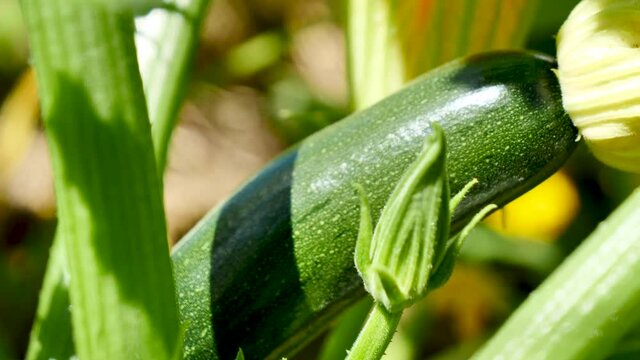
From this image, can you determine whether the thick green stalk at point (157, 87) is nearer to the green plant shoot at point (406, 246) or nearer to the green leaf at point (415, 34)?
the green leaf at point (415, 34)

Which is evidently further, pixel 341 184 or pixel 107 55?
pixel 341 184

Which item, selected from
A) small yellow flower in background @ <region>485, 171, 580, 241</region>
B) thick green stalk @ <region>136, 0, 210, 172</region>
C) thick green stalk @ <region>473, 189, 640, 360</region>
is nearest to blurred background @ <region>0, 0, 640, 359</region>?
small yellow flower in background @ <region>485, 171, 580, 241</region>

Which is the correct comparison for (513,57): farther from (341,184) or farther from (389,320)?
(389,320)

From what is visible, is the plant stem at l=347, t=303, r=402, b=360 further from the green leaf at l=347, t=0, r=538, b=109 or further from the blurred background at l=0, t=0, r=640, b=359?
the blurred background at l=0, t=0, r=640, b=359

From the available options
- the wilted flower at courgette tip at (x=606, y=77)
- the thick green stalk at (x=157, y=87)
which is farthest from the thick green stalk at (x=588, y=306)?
the thick green stalk at (x=157, y=87)

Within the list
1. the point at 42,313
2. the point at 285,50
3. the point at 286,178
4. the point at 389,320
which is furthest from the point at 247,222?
the point at 285,50

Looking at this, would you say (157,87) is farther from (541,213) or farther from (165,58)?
(541,213)
